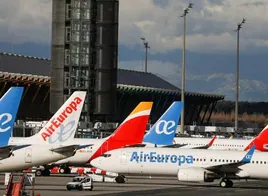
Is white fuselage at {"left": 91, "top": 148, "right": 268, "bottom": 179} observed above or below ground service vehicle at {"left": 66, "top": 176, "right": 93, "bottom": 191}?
above

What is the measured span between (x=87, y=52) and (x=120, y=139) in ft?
146

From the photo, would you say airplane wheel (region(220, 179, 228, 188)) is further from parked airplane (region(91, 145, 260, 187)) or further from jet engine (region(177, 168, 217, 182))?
jet engine (region(177, 168, 217, 182))

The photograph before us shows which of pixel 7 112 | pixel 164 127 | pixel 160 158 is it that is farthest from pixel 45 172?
pixel 7 112

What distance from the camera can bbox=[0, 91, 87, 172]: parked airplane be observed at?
54.2 meters

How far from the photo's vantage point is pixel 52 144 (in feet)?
Answer: 185

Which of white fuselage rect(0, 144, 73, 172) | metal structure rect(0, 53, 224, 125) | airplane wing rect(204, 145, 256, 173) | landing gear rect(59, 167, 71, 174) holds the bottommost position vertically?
landing gear rect(59, 167, 71, 174)

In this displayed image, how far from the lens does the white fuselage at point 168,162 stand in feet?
224

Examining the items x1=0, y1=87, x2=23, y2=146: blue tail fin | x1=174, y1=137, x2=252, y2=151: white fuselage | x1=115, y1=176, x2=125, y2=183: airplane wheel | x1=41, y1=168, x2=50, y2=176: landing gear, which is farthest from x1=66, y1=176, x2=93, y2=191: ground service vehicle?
x1=174, y1=137, x2=252, y2=151: white fuselage

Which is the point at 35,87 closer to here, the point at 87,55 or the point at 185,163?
the point at 87,55

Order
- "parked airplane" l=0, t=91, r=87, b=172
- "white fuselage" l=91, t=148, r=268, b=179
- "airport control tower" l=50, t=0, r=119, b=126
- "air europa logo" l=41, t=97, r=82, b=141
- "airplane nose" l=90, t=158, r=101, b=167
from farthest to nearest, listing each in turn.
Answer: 1. "airport control tower" l=50, t=0, r=119, b=126
2. "airplane nose" l=90, t=158, r=101, b=167
3. "white fuselage" l=91, t=148, r=268, b=179
4. "air europa logo" l=41, t=97, r=82, b=141
5. "parked airplane" l=0, t=91, r=87, b=172

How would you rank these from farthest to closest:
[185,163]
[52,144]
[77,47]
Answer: [77,47], [185,163], [52,144]

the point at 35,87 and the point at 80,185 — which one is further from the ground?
the point at 35,87

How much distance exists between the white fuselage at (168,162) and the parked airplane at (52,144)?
11.3 m

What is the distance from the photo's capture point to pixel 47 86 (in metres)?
149
